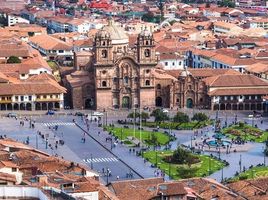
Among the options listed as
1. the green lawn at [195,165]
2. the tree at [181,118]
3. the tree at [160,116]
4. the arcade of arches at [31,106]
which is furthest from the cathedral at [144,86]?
the green lawn at [195,165]

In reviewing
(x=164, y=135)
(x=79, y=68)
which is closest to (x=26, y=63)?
(x=79, y=68)

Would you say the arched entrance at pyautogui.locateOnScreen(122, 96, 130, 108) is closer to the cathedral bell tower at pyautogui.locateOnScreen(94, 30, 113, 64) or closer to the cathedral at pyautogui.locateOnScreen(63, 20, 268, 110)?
the cathedral at pyautogui.locateOnScreen(63, 20, 268, 110)

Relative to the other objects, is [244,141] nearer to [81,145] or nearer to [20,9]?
[81,145]

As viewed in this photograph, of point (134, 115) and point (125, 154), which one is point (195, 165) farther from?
point (134, 115)

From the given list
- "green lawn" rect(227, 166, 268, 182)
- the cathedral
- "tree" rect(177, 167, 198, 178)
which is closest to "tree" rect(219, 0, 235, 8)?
the cathedral

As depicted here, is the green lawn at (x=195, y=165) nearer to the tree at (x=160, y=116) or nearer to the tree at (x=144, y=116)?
the tree at (x=160, y=116)

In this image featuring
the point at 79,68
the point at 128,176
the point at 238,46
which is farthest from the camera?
the point at 238,46
